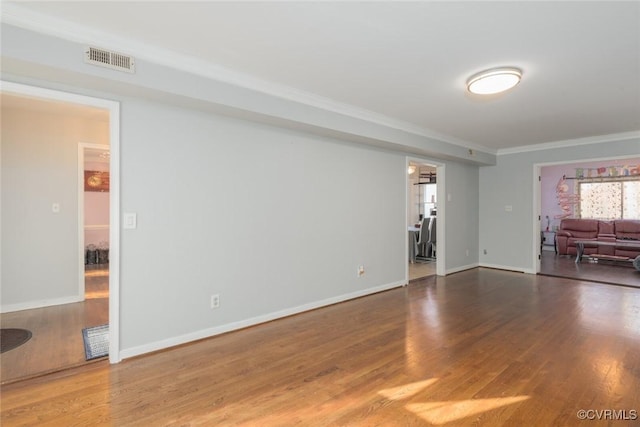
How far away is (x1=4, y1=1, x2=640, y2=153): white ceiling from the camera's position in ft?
6.49

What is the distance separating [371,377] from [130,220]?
7.40 feet

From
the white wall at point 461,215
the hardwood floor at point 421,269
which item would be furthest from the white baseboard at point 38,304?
the white wall at point 461,215

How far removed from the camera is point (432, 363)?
2.57 m

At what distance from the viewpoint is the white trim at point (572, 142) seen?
16.7ft

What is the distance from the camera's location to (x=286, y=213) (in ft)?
12.0

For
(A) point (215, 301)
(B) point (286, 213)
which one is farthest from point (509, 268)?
(A) point (215, 301)

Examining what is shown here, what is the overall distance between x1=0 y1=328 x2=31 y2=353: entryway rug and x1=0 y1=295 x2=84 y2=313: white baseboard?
2.29 feet

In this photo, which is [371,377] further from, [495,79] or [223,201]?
[495,79]

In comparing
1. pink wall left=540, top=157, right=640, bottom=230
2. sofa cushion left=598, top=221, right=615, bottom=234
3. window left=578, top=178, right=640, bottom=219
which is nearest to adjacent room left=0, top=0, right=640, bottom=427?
sofa cushion left=598, top=221, right=615, bottom=234

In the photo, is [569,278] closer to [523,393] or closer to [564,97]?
[564,97]

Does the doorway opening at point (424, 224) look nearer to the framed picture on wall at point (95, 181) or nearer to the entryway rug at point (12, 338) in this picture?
the entryway rug at point (12, 338)

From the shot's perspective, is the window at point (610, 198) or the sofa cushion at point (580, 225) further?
the window at point (610, 198)

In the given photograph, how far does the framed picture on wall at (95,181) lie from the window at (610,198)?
40.6 ft

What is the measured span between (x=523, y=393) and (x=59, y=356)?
11.6 feet
